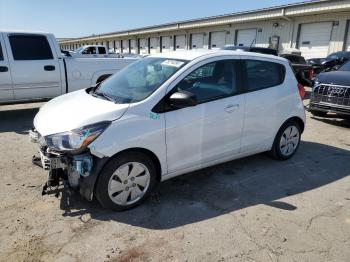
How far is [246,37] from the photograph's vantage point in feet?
77.4

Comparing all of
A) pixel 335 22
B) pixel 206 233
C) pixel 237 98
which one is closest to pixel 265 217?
pixel 206 233

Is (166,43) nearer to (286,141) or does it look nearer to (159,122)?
(286,141)

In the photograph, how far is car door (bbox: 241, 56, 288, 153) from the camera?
431 centimetres

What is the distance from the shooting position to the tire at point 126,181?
3.24 meters

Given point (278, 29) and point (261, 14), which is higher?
point (261, 14)

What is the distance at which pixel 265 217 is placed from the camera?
3459 mm

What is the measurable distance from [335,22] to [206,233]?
Result: 1837 cm

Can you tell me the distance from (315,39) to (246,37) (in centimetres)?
570

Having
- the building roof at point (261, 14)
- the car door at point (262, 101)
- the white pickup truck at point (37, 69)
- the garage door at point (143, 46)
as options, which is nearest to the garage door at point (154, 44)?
the building roof at point (261, 14)

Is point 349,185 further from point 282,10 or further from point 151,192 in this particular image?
point 282,10

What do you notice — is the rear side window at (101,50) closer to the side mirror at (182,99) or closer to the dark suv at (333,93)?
the dark suv at (333,93)

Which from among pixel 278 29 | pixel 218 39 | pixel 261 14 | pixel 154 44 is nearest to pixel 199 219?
pixel 278 29

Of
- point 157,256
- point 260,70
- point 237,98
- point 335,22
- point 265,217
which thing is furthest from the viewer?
point 335,22

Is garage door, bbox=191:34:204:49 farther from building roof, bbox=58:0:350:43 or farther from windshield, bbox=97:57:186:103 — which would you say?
windshield, bbox=97:57:186:103
